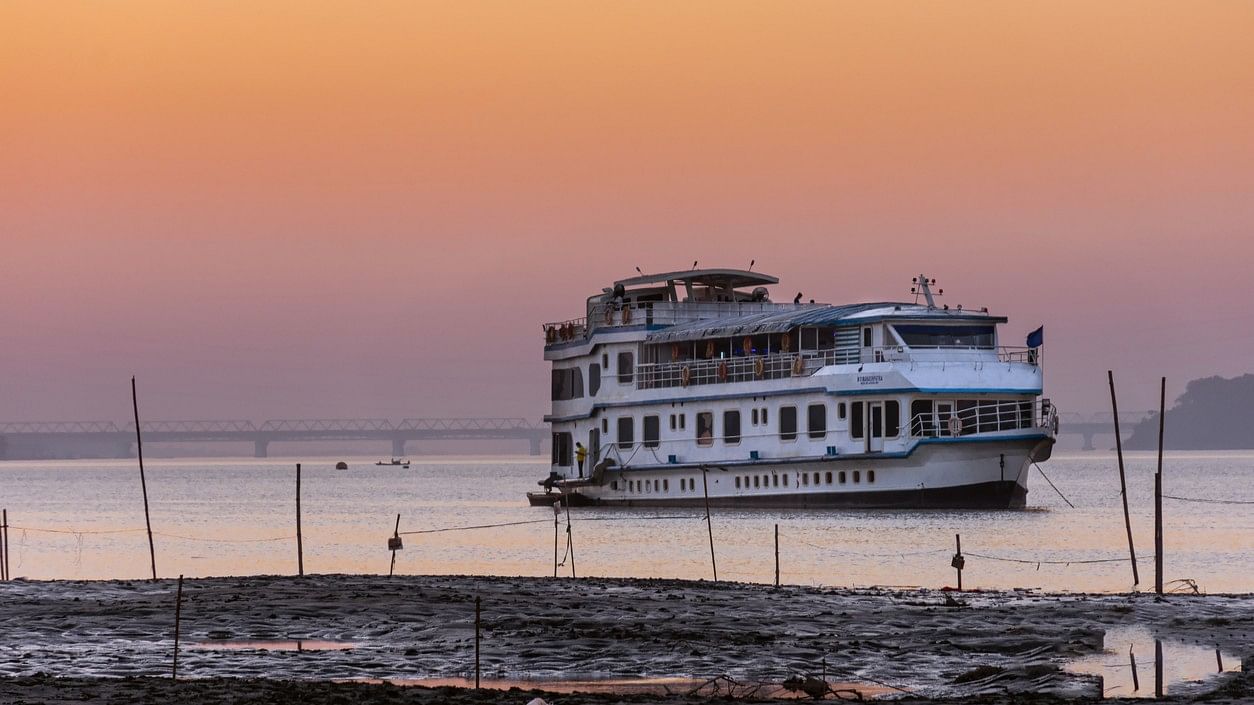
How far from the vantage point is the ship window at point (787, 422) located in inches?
2579

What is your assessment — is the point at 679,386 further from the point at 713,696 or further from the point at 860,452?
the point at 713,696

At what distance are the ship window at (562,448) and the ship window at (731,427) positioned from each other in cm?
1207

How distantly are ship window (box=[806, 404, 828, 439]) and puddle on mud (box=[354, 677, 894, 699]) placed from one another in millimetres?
42050

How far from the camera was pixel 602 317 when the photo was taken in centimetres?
7706

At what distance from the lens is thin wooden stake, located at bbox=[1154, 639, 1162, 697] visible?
21.6 metres

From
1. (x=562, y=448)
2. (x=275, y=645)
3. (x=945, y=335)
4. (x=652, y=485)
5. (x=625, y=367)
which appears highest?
(x=945, y=335)

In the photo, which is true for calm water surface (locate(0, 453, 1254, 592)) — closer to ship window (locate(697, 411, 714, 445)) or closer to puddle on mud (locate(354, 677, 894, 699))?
ship window (locate(697, 411, 714, 445))

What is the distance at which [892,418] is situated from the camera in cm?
6222

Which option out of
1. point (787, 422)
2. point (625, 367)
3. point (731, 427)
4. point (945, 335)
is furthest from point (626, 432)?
point (945, 335)

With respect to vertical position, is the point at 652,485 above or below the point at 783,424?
below

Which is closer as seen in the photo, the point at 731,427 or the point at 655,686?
the point at 655,686

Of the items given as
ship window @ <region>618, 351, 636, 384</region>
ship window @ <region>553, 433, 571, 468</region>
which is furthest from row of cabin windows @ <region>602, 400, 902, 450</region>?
ship window @ <region>553, 433, 571, 468</region>

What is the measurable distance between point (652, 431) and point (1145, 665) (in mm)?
49516

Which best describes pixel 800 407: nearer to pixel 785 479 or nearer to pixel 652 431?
pixel 785 479
